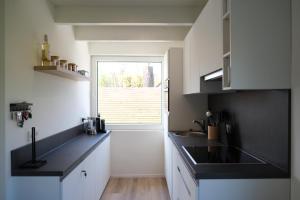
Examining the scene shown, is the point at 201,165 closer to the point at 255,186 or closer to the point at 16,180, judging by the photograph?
the point at 255,186

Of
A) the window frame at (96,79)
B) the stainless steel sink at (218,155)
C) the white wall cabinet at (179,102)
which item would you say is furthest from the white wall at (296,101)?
the window frame at (96,79)

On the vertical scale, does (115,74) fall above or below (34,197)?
above

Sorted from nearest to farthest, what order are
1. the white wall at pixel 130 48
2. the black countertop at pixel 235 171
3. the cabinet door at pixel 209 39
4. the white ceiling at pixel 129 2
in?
1. the black countertop at pixel 235 171
2. the cabinet door at pixel 209 39
3. the white ceiling at pixel 129 2
4. the white wall at pixel 130 48

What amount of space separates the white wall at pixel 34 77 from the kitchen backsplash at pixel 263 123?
1.92 meters

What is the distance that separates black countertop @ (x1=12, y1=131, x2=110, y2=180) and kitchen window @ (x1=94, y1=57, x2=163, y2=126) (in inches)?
46.6

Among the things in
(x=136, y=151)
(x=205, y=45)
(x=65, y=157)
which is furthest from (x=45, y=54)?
(x=136, y=151)

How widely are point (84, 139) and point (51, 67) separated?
4.35ft

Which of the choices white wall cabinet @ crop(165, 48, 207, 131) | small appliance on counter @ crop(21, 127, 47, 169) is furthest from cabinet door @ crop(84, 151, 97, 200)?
white wall cabinet @ crop(165, 48, 207, 131)

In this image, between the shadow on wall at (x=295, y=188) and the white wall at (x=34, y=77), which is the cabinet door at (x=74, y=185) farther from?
the shadow on wall at (x=295, y=188)

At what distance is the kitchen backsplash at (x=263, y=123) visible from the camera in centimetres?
171

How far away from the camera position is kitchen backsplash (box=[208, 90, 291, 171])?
67.2 inches

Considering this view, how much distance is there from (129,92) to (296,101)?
10.9ft

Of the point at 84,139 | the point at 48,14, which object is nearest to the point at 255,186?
the point at 84,139

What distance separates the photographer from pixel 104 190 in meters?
3.97
